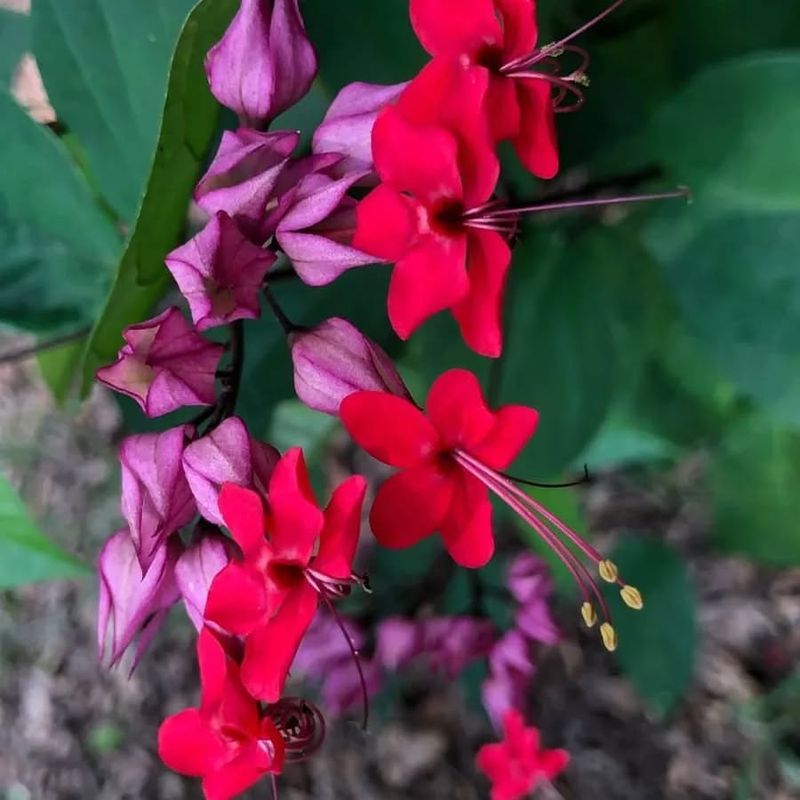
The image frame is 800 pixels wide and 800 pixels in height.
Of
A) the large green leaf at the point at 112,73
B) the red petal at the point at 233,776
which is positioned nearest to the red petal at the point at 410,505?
the red petal at the point at 233,776

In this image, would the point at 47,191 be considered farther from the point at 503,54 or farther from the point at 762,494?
the point at 762,494

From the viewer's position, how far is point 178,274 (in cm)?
34

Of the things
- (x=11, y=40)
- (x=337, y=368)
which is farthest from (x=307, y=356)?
(x=11, y=40)

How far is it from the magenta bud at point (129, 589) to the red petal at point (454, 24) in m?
0.22

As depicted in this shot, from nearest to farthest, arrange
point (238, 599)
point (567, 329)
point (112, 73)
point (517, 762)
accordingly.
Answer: point (238, 599)
point (112, 73)
point (567, 329)
point (517, 762)

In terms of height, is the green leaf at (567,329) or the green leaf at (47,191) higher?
the green leaf at (47,191)

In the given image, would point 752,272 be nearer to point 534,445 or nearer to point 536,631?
point 534,445

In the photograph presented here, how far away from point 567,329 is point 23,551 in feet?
1.04

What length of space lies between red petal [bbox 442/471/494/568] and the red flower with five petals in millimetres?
124

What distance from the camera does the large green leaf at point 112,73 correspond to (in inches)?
16.2

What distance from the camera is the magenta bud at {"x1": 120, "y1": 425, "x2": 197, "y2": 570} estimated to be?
37 centimetres

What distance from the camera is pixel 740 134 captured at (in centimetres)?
47

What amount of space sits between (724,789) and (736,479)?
1.28 ft

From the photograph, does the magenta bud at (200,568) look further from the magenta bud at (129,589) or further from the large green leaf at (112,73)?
the large green leaf at (112,73)
